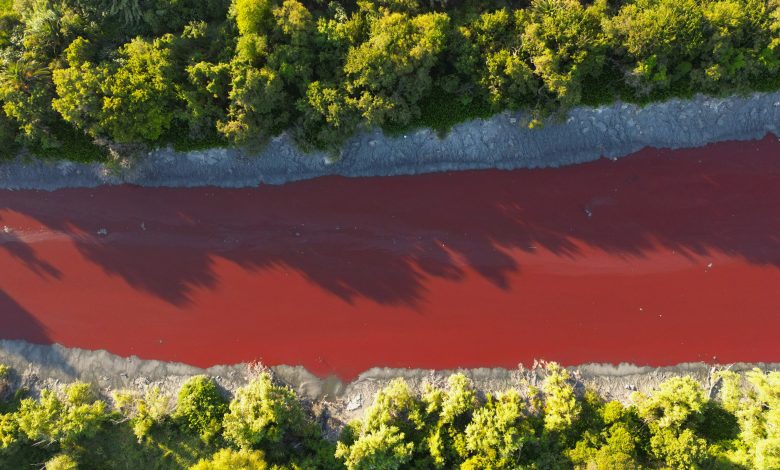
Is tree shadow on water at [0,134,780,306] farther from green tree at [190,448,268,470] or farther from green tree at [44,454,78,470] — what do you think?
green tree at [44,454,78,470]

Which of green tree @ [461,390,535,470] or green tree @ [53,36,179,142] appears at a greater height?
green tree @ [53,36,179,142]

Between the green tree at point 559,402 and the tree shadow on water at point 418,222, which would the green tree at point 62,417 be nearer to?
the tree shadow on water at point 418,222

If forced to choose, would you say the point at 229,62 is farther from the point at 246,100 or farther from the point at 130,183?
the point at 130,183

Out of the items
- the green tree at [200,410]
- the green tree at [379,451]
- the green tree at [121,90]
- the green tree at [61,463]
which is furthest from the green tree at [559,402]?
the green tree at [61,463]

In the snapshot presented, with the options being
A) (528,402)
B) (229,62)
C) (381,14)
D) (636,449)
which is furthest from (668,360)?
(229,62)

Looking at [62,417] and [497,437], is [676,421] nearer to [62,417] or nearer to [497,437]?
[497,437]

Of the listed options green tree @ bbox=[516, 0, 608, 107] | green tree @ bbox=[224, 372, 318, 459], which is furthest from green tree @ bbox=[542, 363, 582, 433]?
green tree @ bbox=[516, 0, 608, 107]
